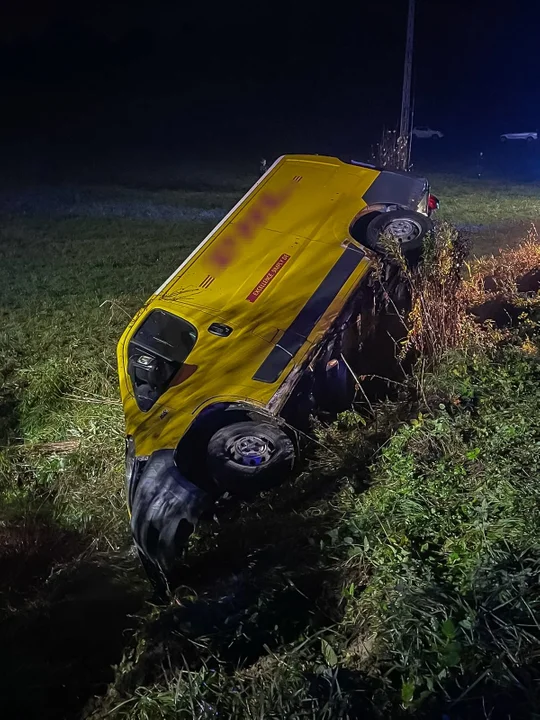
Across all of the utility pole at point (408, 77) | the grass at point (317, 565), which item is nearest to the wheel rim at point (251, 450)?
the grass at point (317, 565)

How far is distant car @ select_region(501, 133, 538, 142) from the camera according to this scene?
10.5 metres

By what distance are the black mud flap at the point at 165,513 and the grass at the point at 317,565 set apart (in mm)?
232

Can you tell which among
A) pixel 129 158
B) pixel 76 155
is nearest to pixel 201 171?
pixel 129 158

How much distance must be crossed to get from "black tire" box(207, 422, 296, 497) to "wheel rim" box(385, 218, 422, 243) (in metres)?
2.02

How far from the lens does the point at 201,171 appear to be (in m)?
12.5

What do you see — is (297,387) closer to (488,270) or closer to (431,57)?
(488,270)

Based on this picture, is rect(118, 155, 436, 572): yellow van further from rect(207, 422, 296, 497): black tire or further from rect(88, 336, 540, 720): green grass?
rect(88, 336, 540, 720): green grass

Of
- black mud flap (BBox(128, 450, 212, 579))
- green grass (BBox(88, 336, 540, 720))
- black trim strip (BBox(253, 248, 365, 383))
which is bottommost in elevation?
black mud flap (BBox(128, 450, 212, 579))

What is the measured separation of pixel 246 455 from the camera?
143 inches

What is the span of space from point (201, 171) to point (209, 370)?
31.5 feet

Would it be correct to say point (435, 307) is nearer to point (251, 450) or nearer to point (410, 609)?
point (251, 450)

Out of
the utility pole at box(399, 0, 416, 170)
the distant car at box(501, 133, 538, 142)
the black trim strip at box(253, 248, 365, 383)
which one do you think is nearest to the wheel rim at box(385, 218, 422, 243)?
the black trim strip at box(253, 248, 365, 383)

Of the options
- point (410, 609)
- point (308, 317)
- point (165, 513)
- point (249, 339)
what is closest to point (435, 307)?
point (308, 317)

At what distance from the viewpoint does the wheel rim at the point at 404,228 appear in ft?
15.5
